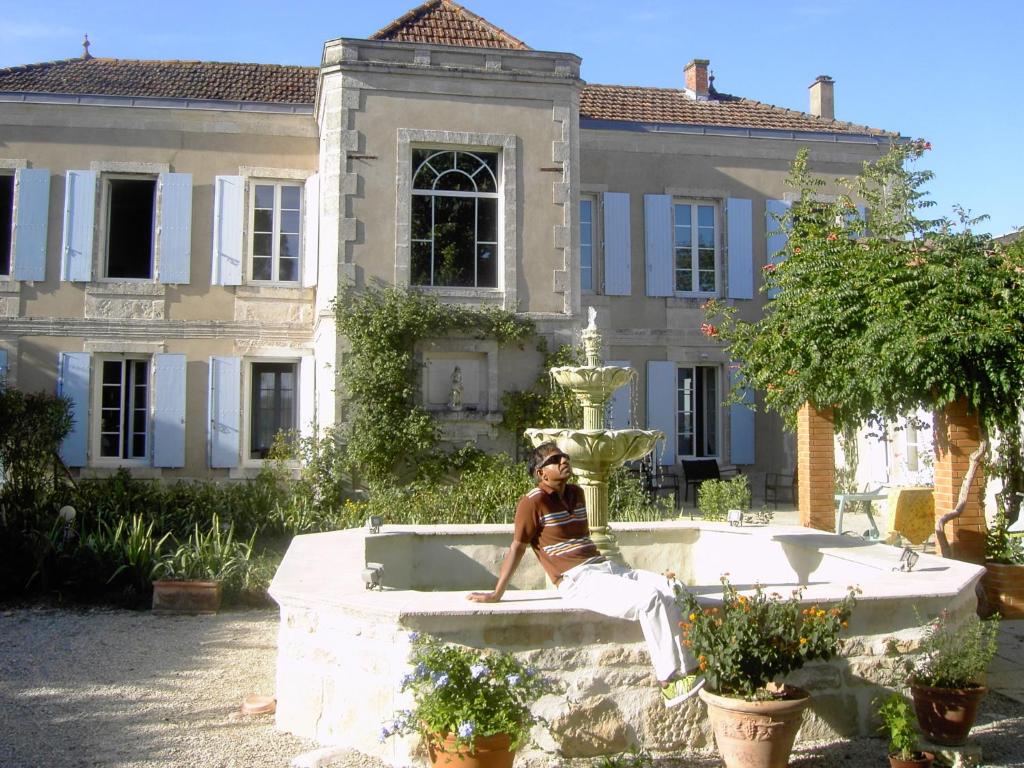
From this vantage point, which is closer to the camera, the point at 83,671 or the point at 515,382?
the point at 83,671

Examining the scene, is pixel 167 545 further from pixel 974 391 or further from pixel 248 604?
pixel 974 391

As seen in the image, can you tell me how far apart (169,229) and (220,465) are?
11.7ft

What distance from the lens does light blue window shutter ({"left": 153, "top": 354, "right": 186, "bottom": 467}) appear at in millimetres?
14117

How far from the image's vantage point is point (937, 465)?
7.91m

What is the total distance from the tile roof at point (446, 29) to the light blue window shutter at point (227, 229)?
128 inches

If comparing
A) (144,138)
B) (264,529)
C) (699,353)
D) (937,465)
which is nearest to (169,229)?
(144,138)

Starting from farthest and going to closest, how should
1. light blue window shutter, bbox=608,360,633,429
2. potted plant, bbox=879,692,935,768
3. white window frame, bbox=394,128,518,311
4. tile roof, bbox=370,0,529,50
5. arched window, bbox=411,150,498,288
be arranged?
light blue window shutter, bbox=608,360,633,429 < tile roof, bbox=370,0,529,50 < arched window, bbox=411,150,498,288 < white window frame, bbox=394,128,518,311 < potted plant, bbox=879,692,935,768

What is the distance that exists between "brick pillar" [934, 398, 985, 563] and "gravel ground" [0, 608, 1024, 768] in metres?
2.25

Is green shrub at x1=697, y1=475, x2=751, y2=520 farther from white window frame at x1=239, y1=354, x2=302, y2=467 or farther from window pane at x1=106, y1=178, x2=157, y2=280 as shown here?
window pane at x1=106, y1=178, x2=157, y2=280

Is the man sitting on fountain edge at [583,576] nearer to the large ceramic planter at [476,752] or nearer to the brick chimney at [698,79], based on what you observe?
the large ceramic planter at [476,752]

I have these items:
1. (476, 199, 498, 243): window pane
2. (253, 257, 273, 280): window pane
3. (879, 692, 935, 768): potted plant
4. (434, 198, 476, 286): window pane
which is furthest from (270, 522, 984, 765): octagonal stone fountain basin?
(253, 257, 273, 280): window pane

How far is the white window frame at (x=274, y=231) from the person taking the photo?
48.0 ft

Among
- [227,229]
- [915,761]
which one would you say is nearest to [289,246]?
[227,229]

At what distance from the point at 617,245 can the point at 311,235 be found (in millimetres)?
4789
